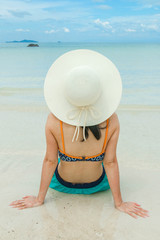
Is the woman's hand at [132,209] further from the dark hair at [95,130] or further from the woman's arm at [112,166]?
the dark hair at [95,130]

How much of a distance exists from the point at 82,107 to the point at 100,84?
0.19 m

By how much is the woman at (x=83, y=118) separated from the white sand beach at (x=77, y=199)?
12 cm

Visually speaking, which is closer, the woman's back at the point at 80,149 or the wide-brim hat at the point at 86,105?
the wide-brim hat at the point at 86,105

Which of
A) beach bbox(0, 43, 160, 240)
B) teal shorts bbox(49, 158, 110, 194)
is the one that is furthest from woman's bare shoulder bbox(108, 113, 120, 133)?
beach bbox(0, 43, 160, 240)

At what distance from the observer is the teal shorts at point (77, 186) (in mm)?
2258

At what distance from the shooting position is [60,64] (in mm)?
1724

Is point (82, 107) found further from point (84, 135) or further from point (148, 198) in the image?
point (148, 198)

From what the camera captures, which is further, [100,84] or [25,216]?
[25,216]

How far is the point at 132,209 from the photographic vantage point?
6.95ft

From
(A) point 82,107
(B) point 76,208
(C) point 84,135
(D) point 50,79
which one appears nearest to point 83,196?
(B) point 76,208

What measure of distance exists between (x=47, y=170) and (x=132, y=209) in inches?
29.7

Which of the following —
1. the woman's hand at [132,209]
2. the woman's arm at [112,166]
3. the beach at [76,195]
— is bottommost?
the beach at [76,195]

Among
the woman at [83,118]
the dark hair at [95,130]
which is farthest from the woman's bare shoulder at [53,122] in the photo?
the dark hair at [95,130]

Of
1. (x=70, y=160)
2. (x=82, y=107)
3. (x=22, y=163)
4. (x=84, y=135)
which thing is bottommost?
(x=22, y=163)
